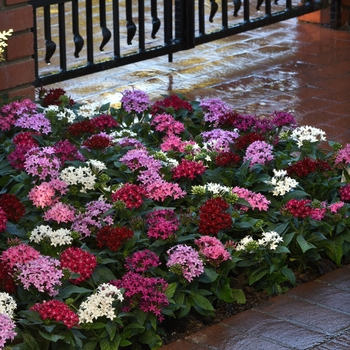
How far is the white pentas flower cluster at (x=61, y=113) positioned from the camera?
5.45 metres

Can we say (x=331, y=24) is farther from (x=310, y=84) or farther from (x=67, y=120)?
(x=67, y=120)

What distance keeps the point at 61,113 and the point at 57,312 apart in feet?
7.16

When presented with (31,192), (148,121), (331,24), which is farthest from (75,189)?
(331,24)

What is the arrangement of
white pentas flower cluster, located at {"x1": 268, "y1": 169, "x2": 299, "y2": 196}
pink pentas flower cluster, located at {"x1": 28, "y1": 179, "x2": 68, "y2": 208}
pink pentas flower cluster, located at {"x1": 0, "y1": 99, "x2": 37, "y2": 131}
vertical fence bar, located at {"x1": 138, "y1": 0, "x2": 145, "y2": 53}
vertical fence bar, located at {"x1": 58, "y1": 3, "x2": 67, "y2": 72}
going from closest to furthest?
pink pentas flower cluster, located at {"x1": 28, "y1": 179, "x2": 68, "y2": 208} → white pentas flower cluster, located at {"x1": 268, "y1": 169, "x2": 299, "y2": 196} → pink pentas flower cluster, located at {"x1": 0, "y1": 99, "x2": 37, "y2": 131} → vertical fence bar, located at {"x1": 58, "y1": 3, "x2": 67, "y2": 72} → vertical fence bar, located at {"x1": 138, "y1": 0, "x2": 145, "y2": 53}

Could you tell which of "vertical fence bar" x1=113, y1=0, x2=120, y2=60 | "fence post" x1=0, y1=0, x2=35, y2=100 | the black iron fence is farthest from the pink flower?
"vertical fence bar" x1=113, y1=0, x2=120, y2=60

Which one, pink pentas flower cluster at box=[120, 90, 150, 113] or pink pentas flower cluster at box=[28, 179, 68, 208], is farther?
pink pentas flower cluster at box=[120, 90, 150, 113]

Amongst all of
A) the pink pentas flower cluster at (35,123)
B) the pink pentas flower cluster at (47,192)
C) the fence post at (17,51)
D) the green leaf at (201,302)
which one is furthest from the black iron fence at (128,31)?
the green leaf at (201,302)

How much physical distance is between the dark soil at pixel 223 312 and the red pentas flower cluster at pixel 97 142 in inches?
43.5

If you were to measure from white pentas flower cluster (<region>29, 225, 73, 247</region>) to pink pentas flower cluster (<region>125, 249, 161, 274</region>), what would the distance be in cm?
29

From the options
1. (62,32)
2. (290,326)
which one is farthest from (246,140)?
(62,32)

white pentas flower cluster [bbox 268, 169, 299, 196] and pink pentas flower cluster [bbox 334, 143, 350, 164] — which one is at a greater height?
pink pentas flower cluster [bbox 334, 143, 350, 164]

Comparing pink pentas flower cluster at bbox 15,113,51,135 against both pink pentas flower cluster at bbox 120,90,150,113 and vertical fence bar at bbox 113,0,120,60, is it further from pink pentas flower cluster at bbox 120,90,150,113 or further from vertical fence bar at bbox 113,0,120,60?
vertical fence bar at bbox 113,0,120,60

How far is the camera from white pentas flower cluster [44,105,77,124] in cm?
545

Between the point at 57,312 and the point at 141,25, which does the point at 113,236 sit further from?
the point at 141,25
